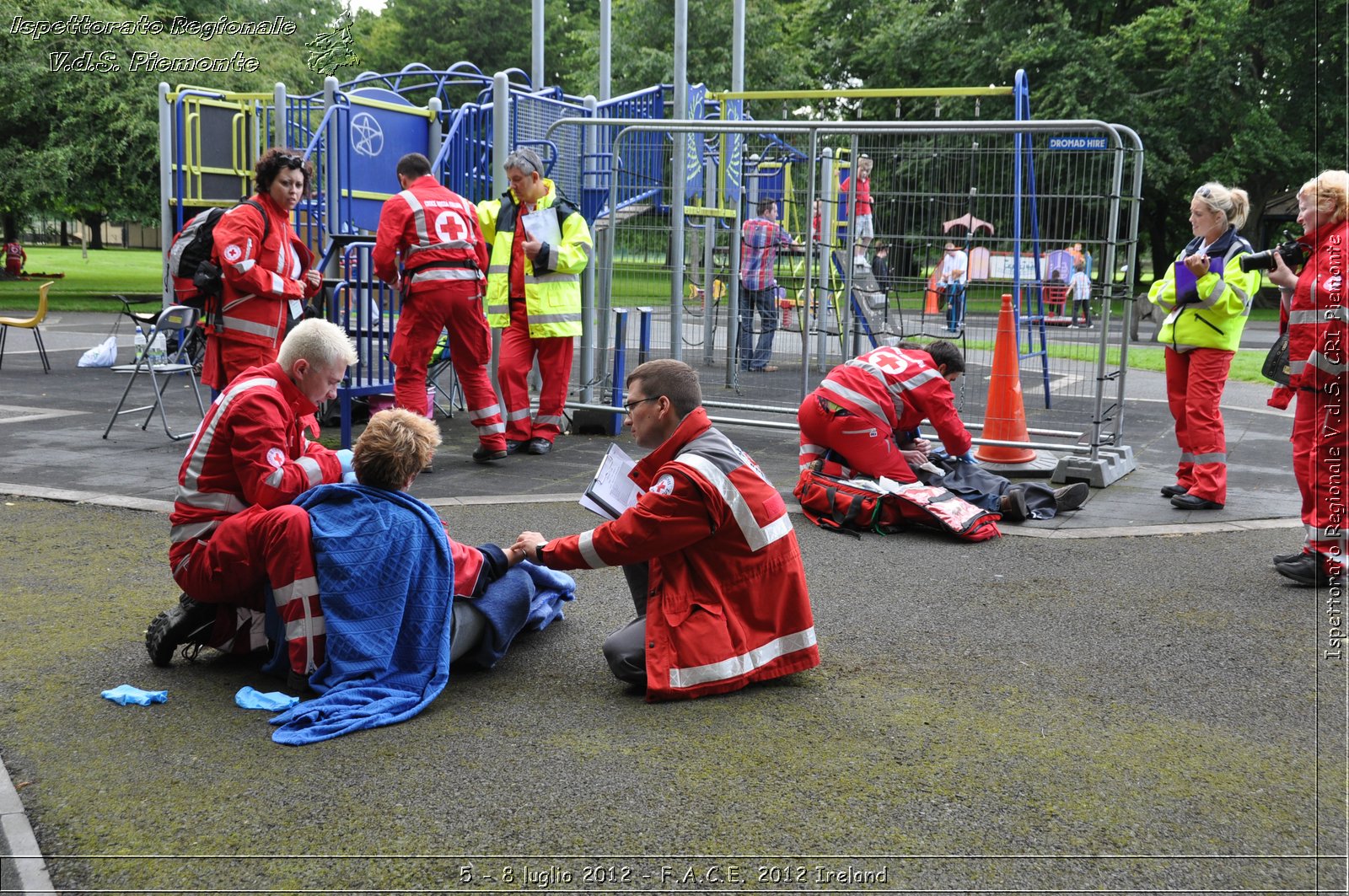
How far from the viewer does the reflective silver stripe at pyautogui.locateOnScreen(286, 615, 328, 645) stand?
4098 millimetres

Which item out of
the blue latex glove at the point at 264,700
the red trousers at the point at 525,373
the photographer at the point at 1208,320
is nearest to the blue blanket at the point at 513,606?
the blue latex glove at the point at 264,700

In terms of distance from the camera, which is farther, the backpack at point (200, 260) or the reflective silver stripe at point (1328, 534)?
the backpack at point (200, 260)

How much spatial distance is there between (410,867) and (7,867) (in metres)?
0.97

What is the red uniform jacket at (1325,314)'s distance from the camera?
5625 mm

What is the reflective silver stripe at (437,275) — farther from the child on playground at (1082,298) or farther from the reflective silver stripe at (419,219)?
the child on playground at (1082,298)

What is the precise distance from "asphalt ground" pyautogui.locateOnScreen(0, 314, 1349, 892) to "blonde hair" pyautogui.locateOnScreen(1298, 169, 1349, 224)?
173 cm

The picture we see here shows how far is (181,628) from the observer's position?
14.5 ft

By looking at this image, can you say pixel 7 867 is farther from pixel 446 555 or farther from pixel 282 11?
pixel 282 11

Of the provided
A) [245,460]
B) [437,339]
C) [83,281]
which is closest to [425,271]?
[437,339]

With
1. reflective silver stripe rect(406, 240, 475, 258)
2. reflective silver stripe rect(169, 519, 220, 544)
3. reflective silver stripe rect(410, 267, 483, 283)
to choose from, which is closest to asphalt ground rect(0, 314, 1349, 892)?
reflective silver stripe rect(169, 519, 220, 544)

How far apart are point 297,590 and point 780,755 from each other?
165 centimetres

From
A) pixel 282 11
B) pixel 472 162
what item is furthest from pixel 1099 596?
pixel 282 11

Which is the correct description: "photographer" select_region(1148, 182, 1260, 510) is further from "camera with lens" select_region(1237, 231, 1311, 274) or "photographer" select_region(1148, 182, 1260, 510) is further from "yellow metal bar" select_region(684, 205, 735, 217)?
"yellow metal bar" select_region(684, 205, 735, 217)

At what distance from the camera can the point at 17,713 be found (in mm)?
4008
